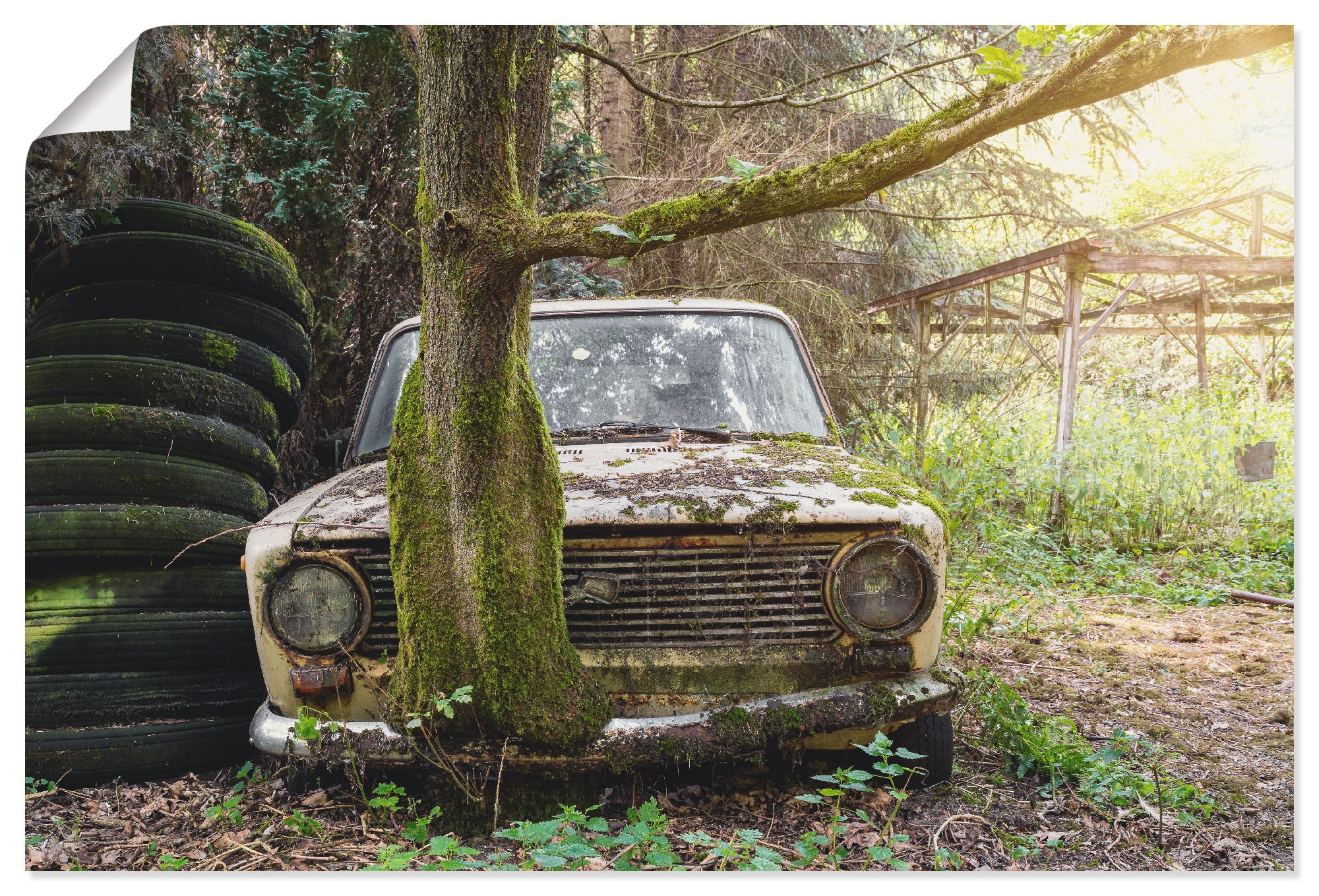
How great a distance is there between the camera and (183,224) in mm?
3113

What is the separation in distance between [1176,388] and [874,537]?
17.2 ft

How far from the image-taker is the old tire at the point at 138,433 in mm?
2730

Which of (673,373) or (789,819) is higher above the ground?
(673,373)

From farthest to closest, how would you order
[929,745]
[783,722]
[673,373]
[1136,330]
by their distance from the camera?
[1136,330] < [673,373] < [929,745] < [783,722]

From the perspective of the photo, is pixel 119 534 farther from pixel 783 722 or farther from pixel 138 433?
pixel 783 722

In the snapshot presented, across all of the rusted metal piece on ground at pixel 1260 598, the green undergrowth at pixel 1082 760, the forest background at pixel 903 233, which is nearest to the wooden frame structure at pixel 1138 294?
the forest background at pixel 903 233

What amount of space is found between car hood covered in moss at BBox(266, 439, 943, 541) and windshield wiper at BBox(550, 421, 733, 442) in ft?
0.50

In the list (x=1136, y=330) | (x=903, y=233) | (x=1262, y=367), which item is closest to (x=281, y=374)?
(x=1262, y=367)

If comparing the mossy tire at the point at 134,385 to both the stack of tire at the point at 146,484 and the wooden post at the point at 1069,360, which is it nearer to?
the stack of tire at the point at 146,484

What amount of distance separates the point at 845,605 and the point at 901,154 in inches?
43.7

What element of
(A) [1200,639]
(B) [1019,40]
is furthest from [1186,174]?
(B) [1019,40]

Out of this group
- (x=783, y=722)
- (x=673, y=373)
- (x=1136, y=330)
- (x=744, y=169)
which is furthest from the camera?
(x=1136, y=330)

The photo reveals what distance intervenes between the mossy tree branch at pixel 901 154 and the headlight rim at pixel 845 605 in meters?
0.86

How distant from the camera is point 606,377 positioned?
3.08 meters
